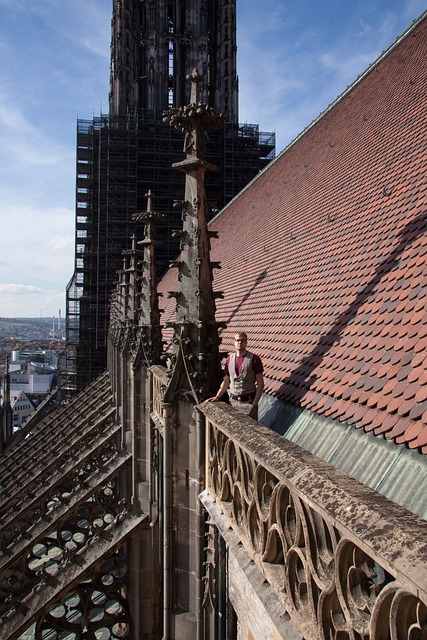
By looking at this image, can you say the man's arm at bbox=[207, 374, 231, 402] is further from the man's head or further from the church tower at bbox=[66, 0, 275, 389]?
the church tower at bbox=[66, 0, 275, 389]

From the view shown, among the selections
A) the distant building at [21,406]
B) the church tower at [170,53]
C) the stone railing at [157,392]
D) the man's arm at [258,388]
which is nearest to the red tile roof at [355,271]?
the man's arm at [258,388]

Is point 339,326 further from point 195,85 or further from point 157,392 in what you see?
point 157,392

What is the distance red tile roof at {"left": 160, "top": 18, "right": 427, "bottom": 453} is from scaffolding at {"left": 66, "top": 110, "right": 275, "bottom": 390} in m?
16.8

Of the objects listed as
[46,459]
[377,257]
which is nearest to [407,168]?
[377,257]

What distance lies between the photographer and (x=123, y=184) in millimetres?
26234

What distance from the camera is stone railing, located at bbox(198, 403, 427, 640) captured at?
1.38 meters

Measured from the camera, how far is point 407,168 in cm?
509

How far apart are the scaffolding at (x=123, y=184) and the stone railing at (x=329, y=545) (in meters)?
22.7

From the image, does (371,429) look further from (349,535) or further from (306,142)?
(306,142)

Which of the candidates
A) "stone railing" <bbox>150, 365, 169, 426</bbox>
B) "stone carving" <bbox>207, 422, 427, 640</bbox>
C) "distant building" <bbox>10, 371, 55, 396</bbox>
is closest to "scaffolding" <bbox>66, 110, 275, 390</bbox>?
"stone railing" <bbox>150, 365, 169, 426</bbox>

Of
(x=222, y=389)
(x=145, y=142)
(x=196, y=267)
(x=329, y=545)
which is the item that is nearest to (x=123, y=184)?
(x=145, y=142)

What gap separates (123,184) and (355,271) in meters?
23.4

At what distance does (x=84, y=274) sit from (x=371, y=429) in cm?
2695

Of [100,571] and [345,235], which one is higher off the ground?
[345,235]
